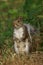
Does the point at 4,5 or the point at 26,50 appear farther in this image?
the point at 26,50

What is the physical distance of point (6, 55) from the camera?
5.05 meters

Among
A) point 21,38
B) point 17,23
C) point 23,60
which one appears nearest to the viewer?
point 23,60

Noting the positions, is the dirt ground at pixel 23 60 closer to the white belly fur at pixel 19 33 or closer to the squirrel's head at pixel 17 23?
the white belly fur at pixel 19 33

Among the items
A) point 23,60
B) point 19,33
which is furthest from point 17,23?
point 23,60

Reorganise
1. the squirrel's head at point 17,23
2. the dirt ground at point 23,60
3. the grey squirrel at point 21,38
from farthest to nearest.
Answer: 1. the grey squirrel at point 21,38
2. the squirrel's head at point 17,23
3. the dirt ground at point 23,60

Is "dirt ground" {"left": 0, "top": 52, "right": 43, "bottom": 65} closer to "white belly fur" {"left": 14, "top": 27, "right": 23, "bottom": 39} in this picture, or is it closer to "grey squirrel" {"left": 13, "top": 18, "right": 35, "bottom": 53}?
"grey squirrel" {"left": 13, "top": 18, "right": 35, "bottom": 53}

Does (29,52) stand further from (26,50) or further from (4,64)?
(4,64)

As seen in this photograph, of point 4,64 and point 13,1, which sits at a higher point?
point 13,1

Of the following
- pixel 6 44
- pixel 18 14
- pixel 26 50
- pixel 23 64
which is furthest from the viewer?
pixel 6 44

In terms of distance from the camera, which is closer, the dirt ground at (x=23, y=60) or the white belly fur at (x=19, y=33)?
the dirt ground at (x=23, y=60)

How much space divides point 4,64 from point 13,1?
261cm

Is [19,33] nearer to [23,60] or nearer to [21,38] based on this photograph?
[21,38]

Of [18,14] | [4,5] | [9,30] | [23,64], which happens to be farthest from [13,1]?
[9,30]

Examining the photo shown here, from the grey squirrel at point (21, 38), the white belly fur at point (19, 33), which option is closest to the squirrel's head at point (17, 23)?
the grey squirrel at point (21, 38)
